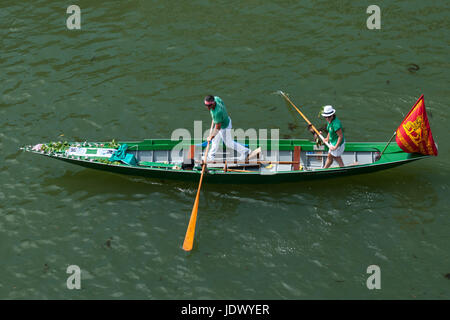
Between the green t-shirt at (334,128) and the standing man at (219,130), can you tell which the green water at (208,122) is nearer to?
the standing man at (219,130)

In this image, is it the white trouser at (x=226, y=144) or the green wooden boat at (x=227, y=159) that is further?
the white trouser at (x=226, y=144)

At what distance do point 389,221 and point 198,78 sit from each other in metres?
10.2

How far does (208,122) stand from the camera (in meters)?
20.6

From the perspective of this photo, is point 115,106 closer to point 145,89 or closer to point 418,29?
point 145,89

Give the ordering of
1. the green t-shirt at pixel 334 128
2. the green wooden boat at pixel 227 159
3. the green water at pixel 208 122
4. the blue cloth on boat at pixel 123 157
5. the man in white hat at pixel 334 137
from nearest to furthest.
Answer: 1. the green water at pixel 208 122
2. the man in white hat at pixel 334 137
3. the green t-shirt at pixel 334 128
4. the green wooden boat at pixel 227 159
5. the blue cloth on boat at pixel 123 157

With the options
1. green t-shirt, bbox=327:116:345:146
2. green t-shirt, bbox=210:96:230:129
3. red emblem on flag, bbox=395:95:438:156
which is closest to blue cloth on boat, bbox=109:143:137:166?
green t-shirt, bbox=210:96:230:129

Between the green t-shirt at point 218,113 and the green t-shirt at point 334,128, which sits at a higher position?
the green t-shirt at point 218,113

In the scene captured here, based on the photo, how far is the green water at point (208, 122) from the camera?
1562cm

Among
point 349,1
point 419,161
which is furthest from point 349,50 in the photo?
point 419,161

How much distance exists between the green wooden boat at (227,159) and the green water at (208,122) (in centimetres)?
68

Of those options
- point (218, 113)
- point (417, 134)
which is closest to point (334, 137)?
point (417, 134)

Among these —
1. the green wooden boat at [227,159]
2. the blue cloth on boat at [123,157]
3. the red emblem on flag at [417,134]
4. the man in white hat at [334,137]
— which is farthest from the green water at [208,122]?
the red emblem on flag at [417,134]

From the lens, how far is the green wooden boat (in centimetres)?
1759

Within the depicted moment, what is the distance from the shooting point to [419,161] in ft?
61.8
